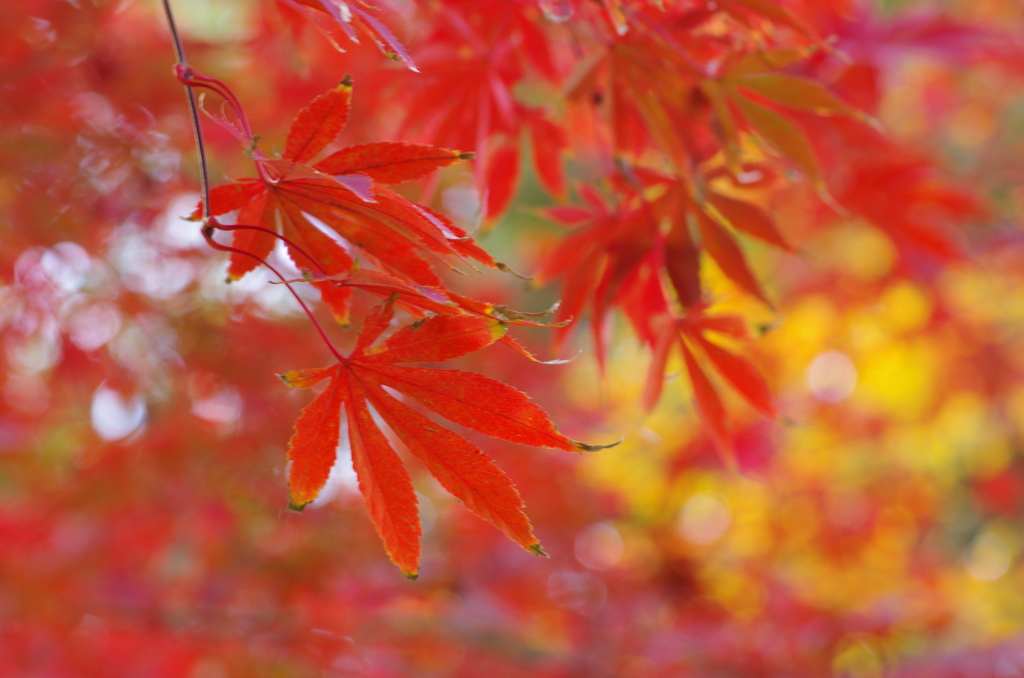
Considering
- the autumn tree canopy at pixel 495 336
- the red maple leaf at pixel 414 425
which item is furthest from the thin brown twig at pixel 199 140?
the red maple leaf at pixel 414 425

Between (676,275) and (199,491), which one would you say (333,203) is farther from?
(199,491)

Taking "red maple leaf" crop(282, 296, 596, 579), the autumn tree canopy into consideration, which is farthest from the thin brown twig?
"red maple leaf" crop(282, 296, 596, 579)

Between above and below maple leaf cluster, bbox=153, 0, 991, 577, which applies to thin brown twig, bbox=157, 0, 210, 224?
below

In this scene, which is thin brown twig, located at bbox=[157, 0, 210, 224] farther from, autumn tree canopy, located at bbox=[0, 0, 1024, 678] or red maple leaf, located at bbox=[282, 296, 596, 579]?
red maple leaf, located at bbox=[282, 296, 596, 579]

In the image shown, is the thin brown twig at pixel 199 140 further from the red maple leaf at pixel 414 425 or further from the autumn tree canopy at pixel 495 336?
the red maple leaf at pixel 414 425

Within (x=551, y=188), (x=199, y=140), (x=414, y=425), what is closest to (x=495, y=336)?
(x=414, y=425)

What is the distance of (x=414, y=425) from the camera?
463 mm

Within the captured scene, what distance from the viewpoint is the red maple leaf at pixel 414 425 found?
0.45m

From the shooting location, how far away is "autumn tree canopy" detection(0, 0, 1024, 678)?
0.49 metres

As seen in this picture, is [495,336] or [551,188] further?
[551,188]

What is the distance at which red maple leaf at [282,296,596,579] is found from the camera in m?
0.45

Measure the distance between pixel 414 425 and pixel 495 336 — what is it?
0.25 ft

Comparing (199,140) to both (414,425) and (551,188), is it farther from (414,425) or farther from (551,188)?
(551,188)

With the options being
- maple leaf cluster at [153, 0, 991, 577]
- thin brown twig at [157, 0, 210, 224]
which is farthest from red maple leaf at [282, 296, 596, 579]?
thin brown twig at [157, 0, 210, 224]
